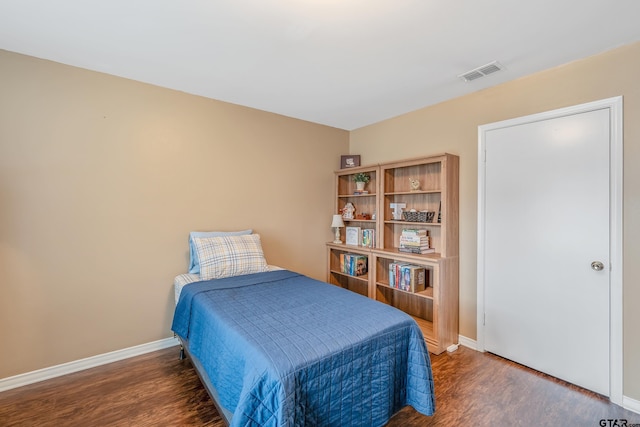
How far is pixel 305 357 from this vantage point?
1.32 metres

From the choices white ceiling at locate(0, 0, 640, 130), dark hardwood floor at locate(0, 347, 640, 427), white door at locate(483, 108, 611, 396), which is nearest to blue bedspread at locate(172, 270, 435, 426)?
dark hardwood floor at locate(0, 347, 640, 427)

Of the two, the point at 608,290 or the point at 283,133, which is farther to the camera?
the point at 283,133

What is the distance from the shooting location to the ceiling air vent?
2.23m

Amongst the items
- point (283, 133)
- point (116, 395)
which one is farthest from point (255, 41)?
point (116, 395)

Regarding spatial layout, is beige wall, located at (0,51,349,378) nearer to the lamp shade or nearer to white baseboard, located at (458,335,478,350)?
the lamp shade

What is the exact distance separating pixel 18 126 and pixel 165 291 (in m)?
1.67

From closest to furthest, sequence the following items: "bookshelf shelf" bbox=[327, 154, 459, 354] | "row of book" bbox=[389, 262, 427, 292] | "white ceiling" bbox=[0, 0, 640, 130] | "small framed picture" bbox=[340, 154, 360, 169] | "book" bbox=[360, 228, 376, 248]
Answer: "white ceiling" bbox=[0, 0, 640, 130] < "bookshelf shelf" bbox=[327, 154, 459, 354] < "row of book" bbox=[389, 262, 427, 292] < "book" bbox=[360, 228, 376, 248] < "small framed picture" bbox=[340, 154, 360, 169]

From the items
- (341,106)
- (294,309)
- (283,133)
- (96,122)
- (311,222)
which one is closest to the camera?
(294,309)

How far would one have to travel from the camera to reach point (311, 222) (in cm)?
374

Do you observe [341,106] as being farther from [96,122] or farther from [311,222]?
[96,122]

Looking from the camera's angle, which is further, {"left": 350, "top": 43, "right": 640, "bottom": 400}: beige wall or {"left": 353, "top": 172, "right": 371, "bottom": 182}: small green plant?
{"left": 353, "top": 172, "right": 371, "bottom": 182}: small green plant

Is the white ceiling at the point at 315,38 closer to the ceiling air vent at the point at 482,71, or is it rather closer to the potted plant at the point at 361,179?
the ceiling air vent at the point at 482,71

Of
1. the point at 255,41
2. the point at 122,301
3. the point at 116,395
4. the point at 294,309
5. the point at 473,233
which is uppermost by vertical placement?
the point at 255,41

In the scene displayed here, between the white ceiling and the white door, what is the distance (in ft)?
1.91
